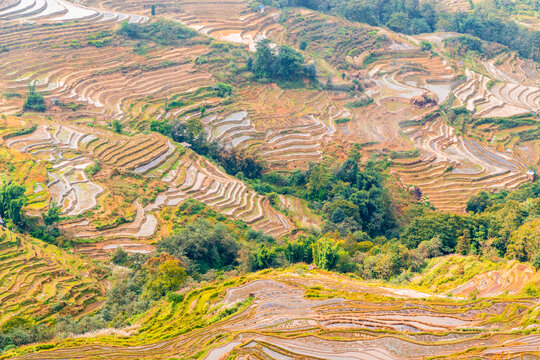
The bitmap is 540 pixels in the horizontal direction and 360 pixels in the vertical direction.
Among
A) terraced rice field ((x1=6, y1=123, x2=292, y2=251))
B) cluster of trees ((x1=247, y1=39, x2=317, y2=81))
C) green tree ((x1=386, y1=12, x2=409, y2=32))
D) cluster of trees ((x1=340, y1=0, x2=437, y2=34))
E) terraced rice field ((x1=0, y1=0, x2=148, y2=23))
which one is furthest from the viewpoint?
green tree ((x1=386, y1=12, x2=409, y2=32))

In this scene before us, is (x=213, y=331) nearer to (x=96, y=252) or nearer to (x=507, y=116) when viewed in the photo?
(x=96, y=252)

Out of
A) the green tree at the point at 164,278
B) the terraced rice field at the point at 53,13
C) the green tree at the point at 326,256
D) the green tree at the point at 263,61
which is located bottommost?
the green tree at the point at 326,256

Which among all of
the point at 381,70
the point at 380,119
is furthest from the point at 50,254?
the point at 381,70

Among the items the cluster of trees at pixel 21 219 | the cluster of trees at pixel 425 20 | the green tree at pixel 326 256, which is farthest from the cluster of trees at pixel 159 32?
the green tree at pixel 326 256

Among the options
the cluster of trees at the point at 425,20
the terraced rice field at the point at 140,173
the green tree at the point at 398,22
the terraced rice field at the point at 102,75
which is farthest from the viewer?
the green tree at the point at 398,22

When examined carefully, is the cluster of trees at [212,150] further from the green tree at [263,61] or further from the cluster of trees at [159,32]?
the cluster of trees at [159,32]

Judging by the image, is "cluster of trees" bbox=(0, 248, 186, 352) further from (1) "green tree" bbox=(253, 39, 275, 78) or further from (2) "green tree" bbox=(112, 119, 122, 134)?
(1) "green tree" bbox=(253, 39, 275, 78)

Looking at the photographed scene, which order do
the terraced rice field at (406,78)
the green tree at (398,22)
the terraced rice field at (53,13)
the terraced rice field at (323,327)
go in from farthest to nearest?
the green tree at (398,22) → the terraced rice field at (406,78) → the terraced rice field at (53,13) → the terraced rice field at (323,327)

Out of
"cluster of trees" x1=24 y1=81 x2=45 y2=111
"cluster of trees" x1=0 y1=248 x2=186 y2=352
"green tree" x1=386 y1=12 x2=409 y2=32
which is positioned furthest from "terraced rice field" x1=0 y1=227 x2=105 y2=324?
"green tree" x1=386 y1=12 x2=409 y2=32
